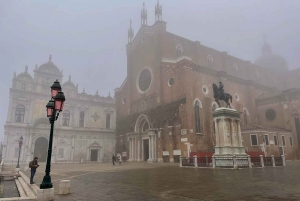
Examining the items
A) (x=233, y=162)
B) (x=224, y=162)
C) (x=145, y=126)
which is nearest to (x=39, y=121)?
(x=145, y=126)

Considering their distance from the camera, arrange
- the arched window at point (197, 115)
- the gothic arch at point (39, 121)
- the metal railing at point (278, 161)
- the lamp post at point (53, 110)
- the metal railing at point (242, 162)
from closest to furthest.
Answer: the lamp post at point (53, 110)
the metal railing at point (242, 162)
the metal railing at point (278, 161)
the arched window at point (197, 115)
the gothic arch at point (39, 121)

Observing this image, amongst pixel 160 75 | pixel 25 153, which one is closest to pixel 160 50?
pixel 160 75

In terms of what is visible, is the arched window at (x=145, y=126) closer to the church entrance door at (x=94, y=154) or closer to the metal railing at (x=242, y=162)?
the church entrance door at (x=94, y=154)

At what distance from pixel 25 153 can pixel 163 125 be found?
67.2ft

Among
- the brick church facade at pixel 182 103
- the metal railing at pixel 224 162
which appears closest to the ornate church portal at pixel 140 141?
the brick church facade at pixel 182 103

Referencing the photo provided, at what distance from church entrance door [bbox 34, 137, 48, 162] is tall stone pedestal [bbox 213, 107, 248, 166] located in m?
27.3

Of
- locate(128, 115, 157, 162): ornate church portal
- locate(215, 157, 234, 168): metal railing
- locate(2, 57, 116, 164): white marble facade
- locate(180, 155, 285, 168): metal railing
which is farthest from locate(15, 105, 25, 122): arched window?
locate(215, 157, 234, 168): metal railing

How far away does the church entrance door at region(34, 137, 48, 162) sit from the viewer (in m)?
33.3

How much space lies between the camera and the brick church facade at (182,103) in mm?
26734

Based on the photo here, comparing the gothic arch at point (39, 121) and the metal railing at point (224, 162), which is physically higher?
the gothic arch at point (39, 121)

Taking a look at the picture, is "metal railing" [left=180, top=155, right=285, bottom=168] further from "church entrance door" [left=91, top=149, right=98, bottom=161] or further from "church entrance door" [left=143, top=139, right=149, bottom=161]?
"church entrance door" [left=91, top=149, right=98, bottom=161]

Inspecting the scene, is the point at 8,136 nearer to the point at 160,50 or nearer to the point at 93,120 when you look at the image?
the point at 93,120

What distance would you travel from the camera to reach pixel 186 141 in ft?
82.4

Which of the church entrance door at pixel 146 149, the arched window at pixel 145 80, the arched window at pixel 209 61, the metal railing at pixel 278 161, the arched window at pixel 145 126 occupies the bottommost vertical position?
the metal railing at pixel 278 161
